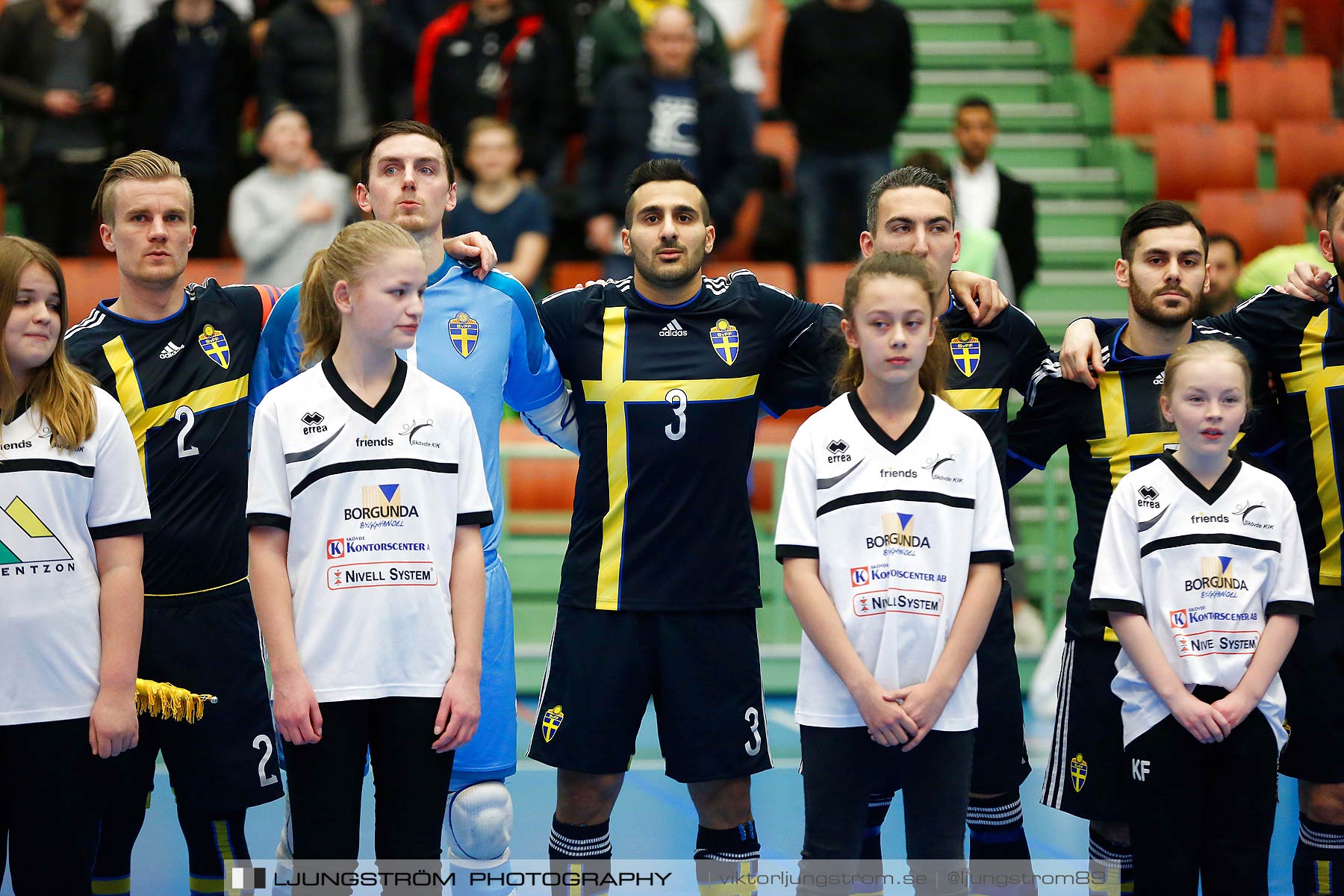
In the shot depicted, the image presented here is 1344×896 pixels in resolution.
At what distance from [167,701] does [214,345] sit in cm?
98

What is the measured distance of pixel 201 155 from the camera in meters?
9.48

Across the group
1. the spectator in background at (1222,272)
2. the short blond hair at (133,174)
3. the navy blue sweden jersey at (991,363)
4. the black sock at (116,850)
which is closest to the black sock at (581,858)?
the black sock at (116,850)

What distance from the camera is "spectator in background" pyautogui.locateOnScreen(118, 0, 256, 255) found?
945cm

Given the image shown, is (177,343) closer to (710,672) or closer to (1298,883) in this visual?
(710,672)

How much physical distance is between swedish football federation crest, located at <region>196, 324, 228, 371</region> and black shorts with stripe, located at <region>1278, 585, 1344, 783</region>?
3044 millimetres

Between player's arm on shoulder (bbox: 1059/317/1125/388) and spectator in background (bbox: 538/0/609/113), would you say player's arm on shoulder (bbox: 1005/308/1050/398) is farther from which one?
spectator in background (bbox: 538/0/609/113)

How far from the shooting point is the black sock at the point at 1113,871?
425 centimetres

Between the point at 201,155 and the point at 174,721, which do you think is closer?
the point at 174,721

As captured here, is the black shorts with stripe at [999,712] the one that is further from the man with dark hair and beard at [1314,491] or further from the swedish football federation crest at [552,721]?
the swedish football federation crest at [552,721]

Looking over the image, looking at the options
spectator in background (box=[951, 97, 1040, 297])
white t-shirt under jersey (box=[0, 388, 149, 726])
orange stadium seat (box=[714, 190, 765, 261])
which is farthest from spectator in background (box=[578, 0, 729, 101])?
white t-shirt under jersey (box=[0, 388, 149, 726])

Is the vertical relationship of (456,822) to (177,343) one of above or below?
below

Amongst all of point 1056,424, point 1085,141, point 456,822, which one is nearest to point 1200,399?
point 1056,424

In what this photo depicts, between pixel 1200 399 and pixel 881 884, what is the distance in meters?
1.55

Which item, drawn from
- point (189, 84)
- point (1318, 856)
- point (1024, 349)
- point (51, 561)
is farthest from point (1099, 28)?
point (51, 561)
